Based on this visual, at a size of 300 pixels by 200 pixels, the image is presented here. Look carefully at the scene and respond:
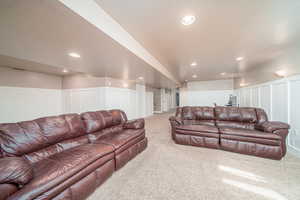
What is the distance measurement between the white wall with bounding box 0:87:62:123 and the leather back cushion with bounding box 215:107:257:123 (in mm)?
6550

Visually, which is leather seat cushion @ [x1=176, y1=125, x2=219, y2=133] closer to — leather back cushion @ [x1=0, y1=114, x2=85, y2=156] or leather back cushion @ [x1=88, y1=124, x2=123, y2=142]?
leather back cushion @ [x1=88, y1=124, x2=123, y2=142]

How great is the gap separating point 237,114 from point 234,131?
2.76 feet

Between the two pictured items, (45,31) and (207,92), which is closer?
(45,31)

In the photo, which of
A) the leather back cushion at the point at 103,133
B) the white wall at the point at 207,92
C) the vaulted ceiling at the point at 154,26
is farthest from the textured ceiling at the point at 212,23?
the white wall at the point at 207,92

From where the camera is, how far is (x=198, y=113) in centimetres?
354

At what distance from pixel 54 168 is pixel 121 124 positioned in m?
1.76

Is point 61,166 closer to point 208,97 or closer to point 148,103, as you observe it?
point 148,103

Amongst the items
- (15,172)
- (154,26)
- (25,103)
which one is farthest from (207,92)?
(25,103)

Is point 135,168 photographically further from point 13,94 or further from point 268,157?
point 13,94

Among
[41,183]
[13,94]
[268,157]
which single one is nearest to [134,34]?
[41,183]

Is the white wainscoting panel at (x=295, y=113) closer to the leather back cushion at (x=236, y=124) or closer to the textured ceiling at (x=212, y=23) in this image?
the leather back cushion at (x=236, y=124)

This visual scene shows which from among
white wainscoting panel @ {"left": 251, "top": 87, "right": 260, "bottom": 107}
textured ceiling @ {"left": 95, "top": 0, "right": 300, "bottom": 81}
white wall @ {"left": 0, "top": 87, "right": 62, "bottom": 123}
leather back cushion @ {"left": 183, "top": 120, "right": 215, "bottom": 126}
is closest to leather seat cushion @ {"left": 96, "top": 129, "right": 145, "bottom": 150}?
leather back cushion @ {"left": 183, "top": 120, "right": 215, "bottom": 126}

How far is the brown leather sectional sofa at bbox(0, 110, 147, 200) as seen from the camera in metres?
1.00

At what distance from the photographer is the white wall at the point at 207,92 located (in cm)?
730
